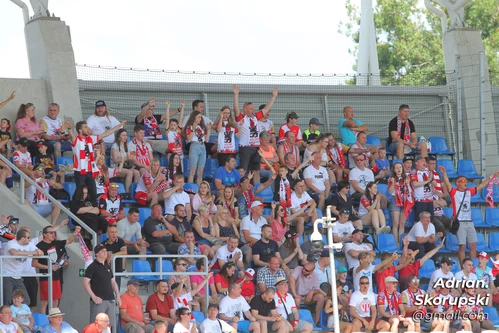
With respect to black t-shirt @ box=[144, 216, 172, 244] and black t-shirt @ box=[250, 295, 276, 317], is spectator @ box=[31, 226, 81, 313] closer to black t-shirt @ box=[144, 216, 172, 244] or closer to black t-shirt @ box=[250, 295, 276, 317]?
black t-shirt @ box=[144, 216, 172, 244]

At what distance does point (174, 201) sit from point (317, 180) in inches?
114

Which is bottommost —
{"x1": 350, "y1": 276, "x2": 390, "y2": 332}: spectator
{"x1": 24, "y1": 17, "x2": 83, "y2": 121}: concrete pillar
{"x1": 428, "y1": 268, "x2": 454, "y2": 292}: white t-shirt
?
{"x1": 350, "y1": 276, "x2": 390, "y2": 332}: spectator

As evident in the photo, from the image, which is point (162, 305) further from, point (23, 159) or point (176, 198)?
point (23, 159)

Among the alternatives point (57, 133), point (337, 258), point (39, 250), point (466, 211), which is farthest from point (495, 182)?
point (39, 250)

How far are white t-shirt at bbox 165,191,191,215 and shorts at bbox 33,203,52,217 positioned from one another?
Answer: 1883 millimetres

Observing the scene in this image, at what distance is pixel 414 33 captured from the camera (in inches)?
1860

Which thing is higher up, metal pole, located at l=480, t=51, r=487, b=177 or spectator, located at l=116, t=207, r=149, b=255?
metal pole, located at l=480, t=51, r=487, b=177

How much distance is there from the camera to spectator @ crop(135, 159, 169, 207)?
16.7 m

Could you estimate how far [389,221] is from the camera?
18.3m

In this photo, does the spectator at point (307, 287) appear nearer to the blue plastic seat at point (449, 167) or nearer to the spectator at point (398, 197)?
the spectator at point (398, 197)

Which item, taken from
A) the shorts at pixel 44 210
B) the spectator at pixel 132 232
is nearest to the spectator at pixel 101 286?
the spectator at pixel 132 232

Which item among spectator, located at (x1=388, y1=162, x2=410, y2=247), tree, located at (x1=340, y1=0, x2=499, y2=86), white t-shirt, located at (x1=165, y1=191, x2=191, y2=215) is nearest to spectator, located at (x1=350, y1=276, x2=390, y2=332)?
spectator, located at (x1=388, y1=162, x2=410, y2=247)

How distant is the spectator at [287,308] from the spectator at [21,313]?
3.67 m

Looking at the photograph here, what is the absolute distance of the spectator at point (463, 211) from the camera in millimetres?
18297
